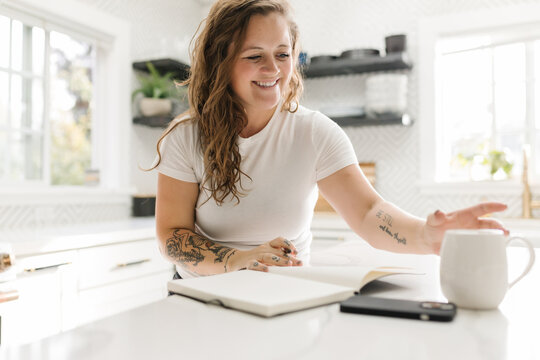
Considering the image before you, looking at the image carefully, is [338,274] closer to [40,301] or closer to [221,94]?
[221,94]

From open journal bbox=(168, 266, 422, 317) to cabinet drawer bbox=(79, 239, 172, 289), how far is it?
61.7 inches

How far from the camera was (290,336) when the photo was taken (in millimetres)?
594

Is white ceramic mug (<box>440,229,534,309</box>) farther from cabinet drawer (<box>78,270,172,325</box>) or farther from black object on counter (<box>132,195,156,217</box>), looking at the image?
black object on counter (<box>132,195,156,217</box>)

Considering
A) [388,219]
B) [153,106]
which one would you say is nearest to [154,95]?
[153,106]

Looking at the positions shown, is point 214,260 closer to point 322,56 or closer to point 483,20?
point 322,56

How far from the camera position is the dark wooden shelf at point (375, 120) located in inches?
131

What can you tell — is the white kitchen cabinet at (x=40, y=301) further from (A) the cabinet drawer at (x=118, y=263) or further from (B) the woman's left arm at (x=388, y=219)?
(B) the woman's left arm at (x=388, y=219)

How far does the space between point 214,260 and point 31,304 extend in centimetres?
120

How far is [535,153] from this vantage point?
3.32 m

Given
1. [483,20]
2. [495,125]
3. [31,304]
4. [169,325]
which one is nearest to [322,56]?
[483,20]

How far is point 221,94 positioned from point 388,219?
61 centimetres

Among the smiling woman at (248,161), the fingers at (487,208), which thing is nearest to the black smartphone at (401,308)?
the fingers at (487,208)

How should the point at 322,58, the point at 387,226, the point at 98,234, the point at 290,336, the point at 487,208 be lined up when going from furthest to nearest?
the point at 322,58 < the point at 98,234 < the point at 387,226 < the point at 487,208 < the point at 290,336

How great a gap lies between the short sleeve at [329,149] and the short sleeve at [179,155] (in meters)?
0.36
